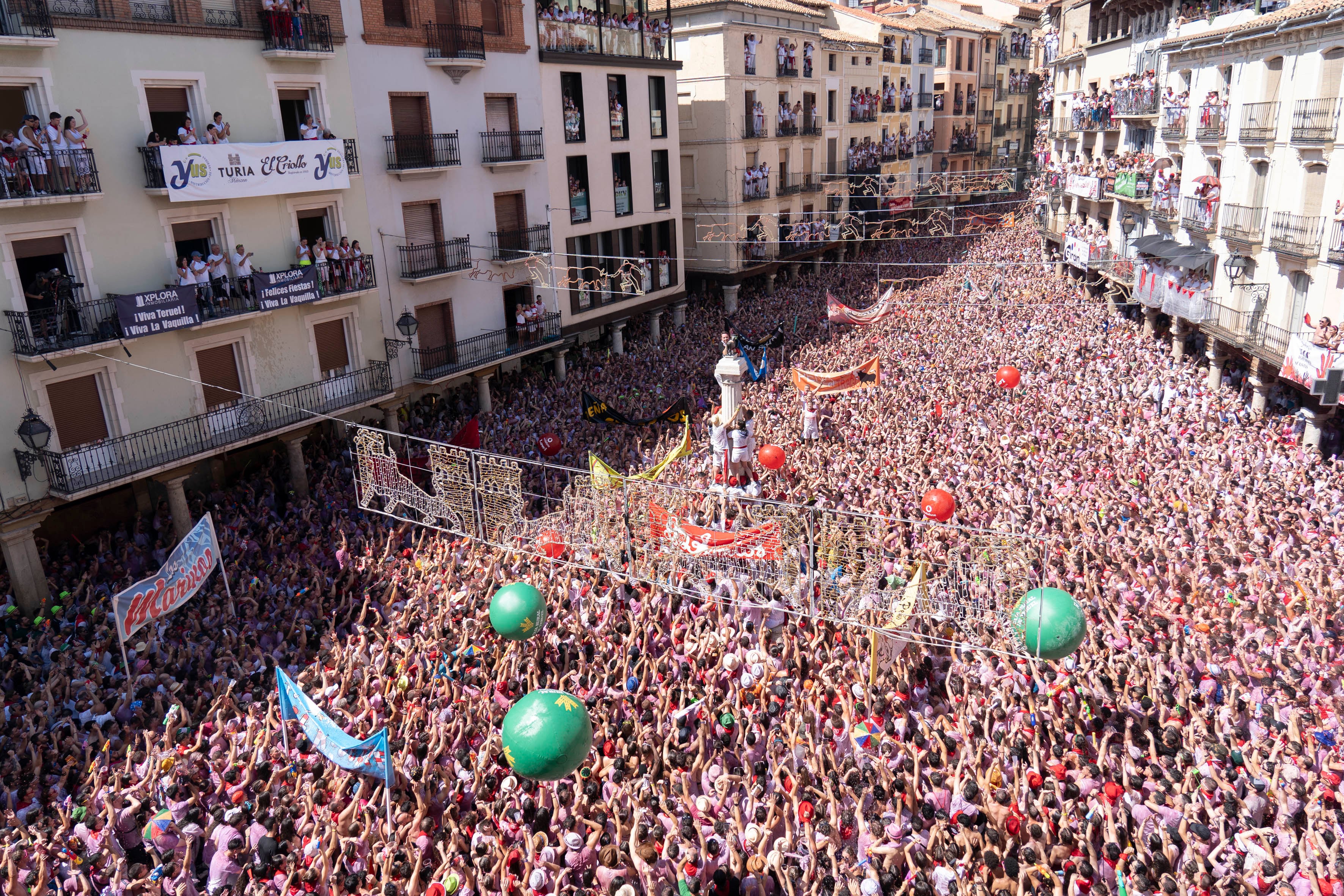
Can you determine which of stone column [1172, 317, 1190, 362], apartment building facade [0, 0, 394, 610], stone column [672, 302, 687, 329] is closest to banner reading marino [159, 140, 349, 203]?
apartment building facade [0, 0, 394, 610]

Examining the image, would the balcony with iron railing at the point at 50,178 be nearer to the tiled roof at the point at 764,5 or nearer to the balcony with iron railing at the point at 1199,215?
the tiled roof at the point at 764,5

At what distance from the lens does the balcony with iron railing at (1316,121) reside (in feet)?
67.2

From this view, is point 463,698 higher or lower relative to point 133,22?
lower

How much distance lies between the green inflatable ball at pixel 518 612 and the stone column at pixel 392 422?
11.3m

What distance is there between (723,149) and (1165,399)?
61.6 ft

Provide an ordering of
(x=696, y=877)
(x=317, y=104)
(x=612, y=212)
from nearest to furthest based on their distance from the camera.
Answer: (x=696, y=877) < (x=317, y=104) < (x=612, y=212)

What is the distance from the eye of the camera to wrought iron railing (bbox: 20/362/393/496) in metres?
16.6

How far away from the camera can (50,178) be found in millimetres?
16047

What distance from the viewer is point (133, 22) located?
56.5 ft

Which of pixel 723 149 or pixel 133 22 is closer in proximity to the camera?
pixel 133 22

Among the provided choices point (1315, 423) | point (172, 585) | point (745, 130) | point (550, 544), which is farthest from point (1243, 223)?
point (172, 585)

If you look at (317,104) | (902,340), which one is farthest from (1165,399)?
(317,104)

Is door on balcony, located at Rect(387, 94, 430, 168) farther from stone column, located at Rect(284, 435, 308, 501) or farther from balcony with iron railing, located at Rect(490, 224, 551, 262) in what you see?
stone column, located at Rect(284, 435, 308, 501)

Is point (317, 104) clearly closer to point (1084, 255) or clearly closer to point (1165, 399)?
point (1165, 399)
